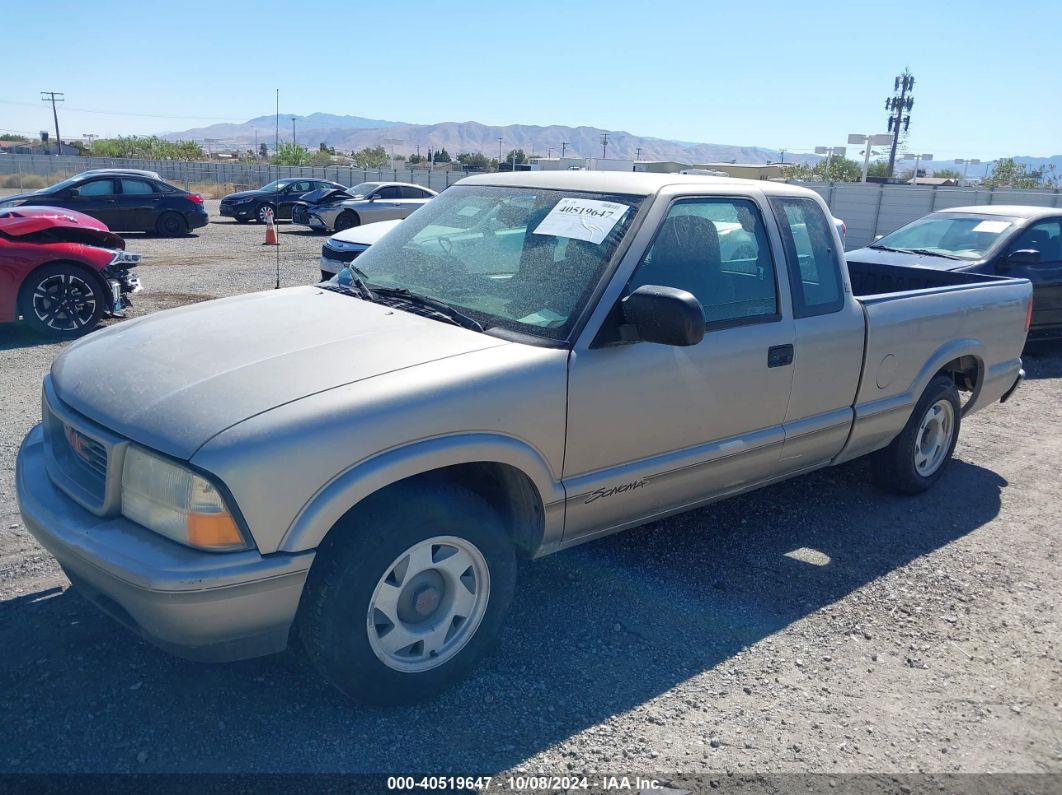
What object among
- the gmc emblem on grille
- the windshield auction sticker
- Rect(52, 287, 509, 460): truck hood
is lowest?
the gmc emblem on grille

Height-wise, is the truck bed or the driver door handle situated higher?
the truck bed

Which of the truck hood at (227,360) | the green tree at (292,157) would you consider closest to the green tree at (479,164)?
the green tree at (292,157)

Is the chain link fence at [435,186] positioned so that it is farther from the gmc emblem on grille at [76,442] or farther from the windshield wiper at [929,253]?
the gmc emblem on grille at [76,442]

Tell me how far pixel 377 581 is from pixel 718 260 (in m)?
2.14

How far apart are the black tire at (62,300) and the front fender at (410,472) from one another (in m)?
7.09

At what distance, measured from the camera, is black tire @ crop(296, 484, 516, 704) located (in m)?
2.77

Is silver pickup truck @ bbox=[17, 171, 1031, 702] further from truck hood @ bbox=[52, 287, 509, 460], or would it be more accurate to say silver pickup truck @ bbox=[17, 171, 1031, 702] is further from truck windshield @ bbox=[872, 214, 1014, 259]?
truck windshield @ bbox=[872, 214, 1014, 259]

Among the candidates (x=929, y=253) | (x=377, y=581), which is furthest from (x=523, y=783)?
(x=929, y=253)

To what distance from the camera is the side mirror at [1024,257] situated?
891 cm

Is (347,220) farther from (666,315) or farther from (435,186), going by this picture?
(435,186)

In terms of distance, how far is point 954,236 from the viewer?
953cm

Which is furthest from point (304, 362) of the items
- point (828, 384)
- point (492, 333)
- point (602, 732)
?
point (828, 384)

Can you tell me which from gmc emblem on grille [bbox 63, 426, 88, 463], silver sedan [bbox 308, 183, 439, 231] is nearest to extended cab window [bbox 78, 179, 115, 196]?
silver sedan [bbox 308, 183, 439, 231]

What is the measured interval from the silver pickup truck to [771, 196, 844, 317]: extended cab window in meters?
0.02
